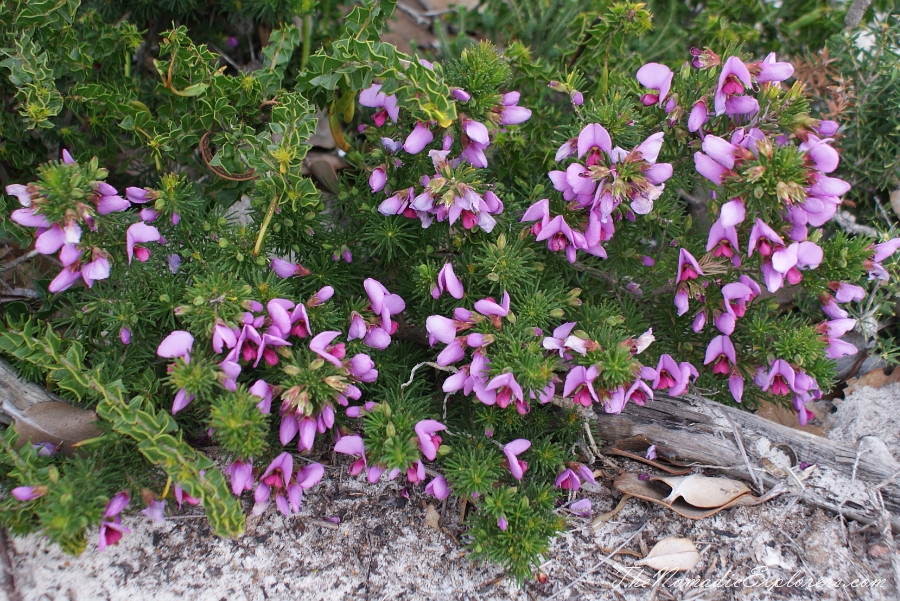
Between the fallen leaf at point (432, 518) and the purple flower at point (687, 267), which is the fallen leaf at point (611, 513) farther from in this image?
the purple flower at point (687, 267)

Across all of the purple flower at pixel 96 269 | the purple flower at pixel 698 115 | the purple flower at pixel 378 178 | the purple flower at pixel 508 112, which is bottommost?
the purple flower at pixel 96 269

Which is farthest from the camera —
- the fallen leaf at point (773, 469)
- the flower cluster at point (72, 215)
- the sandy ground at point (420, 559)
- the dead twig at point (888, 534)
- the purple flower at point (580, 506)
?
the fallen leaf at point (773, 469)

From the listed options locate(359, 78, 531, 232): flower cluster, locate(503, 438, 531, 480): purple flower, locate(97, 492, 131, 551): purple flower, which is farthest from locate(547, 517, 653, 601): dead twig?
locate(97, 492, 131, 551): purple flower

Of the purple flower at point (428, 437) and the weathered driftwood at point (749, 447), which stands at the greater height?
the purple flower at point (428, 437)

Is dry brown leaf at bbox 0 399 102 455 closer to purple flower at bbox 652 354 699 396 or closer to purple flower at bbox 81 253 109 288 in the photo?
purple flower at bbox 81 253 109 288

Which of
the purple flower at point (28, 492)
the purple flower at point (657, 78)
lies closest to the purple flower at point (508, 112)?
the purple flower at point (657, 78)

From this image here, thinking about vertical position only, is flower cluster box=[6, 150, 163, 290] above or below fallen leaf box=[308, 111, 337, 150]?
above

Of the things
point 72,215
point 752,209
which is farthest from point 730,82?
point 72,215
